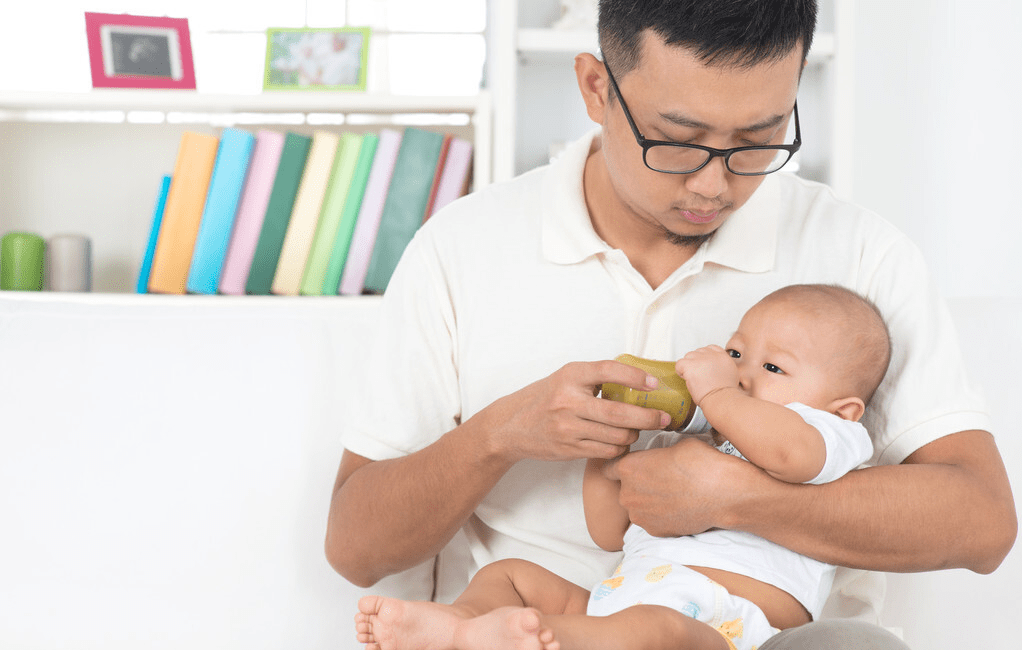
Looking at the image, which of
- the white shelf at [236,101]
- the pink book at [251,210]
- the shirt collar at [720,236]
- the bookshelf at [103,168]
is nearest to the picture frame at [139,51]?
the white shelf at [236,101]

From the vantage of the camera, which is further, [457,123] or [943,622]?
[457,123]

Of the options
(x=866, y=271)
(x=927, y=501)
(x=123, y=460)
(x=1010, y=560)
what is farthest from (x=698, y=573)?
(x=123, y=460)

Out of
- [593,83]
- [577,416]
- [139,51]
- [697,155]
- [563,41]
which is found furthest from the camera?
[139,51]

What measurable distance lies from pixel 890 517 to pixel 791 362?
0.22 meters

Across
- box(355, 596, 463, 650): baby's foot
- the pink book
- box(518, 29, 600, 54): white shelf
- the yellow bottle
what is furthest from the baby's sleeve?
the pink book

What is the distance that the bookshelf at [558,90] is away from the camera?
199 cm

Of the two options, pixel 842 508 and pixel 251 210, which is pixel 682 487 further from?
pixel 251 210

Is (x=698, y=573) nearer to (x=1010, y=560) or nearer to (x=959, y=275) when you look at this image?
(x=1010, y=560)

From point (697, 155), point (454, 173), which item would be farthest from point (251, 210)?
point (697, 155)

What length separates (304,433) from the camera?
140 centimetres

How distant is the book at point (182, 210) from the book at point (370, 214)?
376 mm

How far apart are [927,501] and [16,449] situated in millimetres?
1304

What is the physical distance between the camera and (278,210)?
2072mm

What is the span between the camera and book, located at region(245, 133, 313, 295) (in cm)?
206
